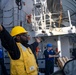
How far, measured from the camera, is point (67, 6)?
17.7 metres

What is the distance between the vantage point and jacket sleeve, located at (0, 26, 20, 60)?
2816 millimetres

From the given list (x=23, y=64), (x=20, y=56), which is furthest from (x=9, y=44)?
(x=23, y=64)

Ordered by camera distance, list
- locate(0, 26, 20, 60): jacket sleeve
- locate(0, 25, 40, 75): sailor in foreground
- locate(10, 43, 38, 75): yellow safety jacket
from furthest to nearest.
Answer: locate(10, 43, 38, 75): yellow safety jacket → locate(0, 25, 40, 75): sailor in foreground → locate(0, 26, 20, 60): jacket sleeve

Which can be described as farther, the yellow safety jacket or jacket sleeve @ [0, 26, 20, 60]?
the yellow safety jacket

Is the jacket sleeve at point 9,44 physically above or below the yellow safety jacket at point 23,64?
above

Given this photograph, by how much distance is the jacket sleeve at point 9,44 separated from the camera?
282 cm

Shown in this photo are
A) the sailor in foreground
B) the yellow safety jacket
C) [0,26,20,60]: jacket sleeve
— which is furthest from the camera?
the yellow safety jacket

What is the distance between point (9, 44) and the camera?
9.80 ft

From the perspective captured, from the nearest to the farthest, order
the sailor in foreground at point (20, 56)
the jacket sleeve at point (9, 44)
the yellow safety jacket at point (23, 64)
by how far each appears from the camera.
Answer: the jacket sleeve at point (9, 44)
the sailor in foreground at point (20, 56)
the yellow safety jacket at point (23, 64)

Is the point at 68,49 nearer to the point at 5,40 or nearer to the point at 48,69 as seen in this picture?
the point at 48,69

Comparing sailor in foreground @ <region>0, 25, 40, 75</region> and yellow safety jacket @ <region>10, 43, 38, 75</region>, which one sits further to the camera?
yellow safety jacket @ <region>10, 43, 38, 75</region>

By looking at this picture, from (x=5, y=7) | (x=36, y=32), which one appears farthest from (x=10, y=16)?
(x=36, y=32)

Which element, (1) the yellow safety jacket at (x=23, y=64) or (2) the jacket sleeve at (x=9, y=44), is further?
(1) the yellow safety jacket at (x=23, y=64)

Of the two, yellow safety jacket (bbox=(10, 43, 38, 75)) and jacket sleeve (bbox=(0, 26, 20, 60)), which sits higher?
jacket sleeve (bbox=(0, 26, 20, 60))
